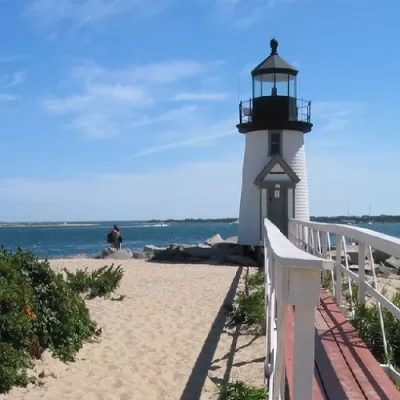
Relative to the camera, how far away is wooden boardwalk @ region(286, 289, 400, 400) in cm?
356

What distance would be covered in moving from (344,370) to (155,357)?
3.48 meters

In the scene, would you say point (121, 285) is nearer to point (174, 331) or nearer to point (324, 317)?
point (174, 331)

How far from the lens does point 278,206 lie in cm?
1922

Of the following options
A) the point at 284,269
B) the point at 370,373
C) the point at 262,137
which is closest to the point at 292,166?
the point at 262,137

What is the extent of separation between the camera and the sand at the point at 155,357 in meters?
5.79

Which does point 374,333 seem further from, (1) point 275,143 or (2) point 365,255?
(1) point 275,143

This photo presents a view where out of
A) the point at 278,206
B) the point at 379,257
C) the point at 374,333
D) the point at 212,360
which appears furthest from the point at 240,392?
the point at 379,257

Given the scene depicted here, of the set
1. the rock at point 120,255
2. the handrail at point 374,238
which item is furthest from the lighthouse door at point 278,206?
the handrail at point 374,238

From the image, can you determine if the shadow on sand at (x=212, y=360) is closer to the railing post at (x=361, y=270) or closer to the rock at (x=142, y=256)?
the railing post at (x=361, y=270)

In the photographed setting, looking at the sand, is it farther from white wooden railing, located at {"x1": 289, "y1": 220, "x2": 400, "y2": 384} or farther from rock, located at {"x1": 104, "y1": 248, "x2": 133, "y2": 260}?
rock, located at {"x1": 104, "y1": 248, "x2": 133, "y2": 260}

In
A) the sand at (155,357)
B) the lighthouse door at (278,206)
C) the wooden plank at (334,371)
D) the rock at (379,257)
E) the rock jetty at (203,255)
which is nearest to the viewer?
the wooden plank at (334,371)

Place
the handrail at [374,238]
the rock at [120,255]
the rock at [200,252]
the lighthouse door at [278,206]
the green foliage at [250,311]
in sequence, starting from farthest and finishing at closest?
the rock at [120,255] → the rock at [200,252] → the lighthouse door at [278,206] → the green foliage at [250,311] → the handrail at [374,238]

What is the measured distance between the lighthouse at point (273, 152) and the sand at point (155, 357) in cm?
837

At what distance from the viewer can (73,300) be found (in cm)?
795
